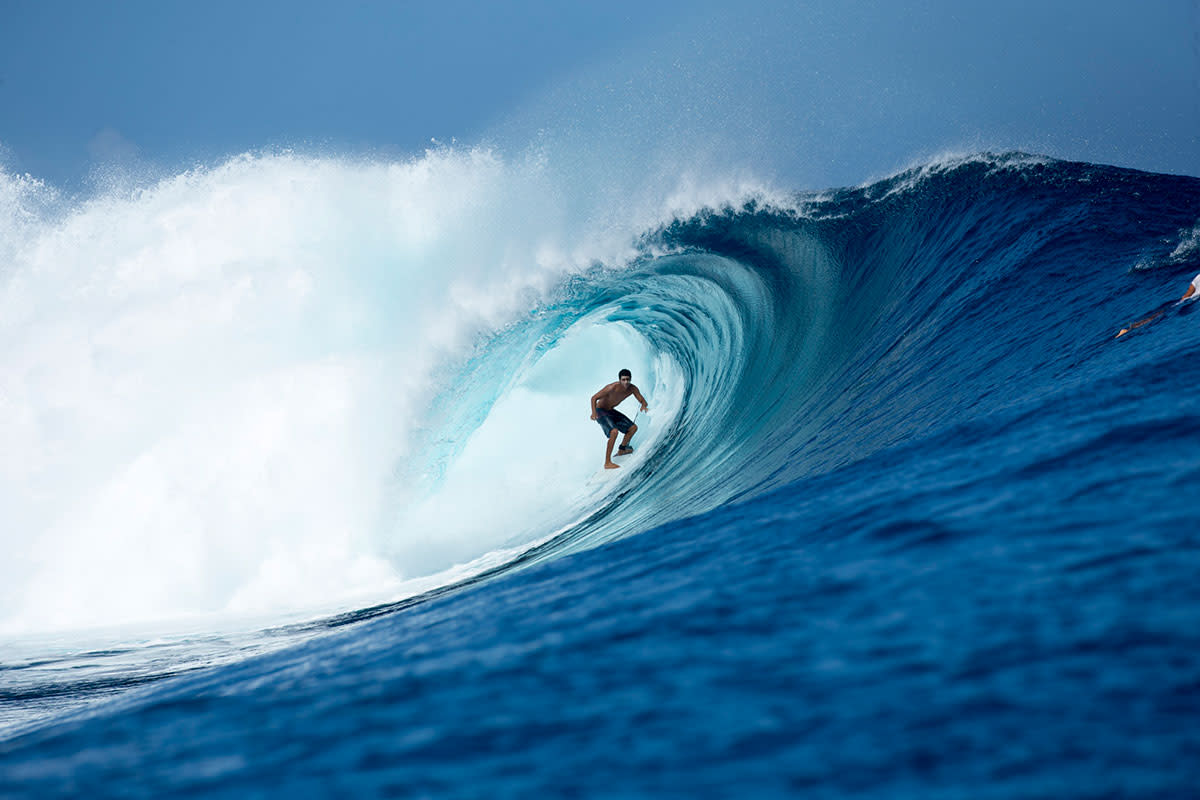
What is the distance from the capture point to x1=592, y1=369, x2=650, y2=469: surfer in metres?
9.21

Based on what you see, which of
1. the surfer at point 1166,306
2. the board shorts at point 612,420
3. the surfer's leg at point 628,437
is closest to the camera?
the surfer at point 1166,306

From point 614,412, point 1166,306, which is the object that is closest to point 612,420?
point 614,412

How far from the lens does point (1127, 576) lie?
5.90 feet

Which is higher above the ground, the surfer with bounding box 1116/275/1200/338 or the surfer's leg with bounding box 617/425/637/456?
the surfer's leg with bounding box 617/425/637/456

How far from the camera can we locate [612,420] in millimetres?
9422

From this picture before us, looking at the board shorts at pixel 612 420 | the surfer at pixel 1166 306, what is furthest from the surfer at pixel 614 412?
the surfer at pixel 1166 306

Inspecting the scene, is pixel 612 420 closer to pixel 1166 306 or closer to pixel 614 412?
pixel 614 412

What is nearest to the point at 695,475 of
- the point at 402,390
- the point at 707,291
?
the point at 707,291

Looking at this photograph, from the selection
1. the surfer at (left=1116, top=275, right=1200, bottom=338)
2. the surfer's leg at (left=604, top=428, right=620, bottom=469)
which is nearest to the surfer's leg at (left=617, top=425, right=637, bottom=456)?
the surfer's leg at (left=604, top=428, right=620, bottom=469)

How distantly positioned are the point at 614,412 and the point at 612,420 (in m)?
0.11

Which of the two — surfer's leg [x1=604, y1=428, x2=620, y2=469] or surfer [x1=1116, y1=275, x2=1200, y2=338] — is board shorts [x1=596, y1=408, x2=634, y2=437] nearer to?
surfer's leg [x1=604, y1=428, x2=620, y2=469]

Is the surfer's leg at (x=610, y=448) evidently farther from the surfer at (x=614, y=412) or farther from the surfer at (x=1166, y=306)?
the surfer at (x=1166, y=306)

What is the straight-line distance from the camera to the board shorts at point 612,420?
9344 mm

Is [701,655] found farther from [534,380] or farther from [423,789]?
[534,380]
